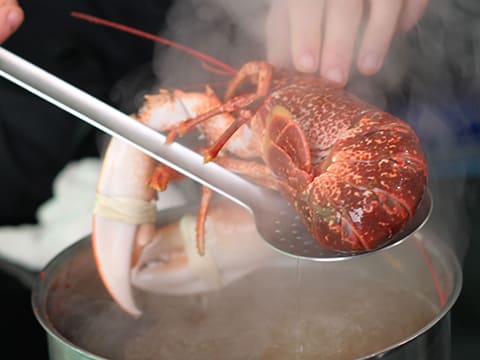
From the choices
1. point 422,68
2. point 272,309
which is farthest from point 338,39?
point 422,68

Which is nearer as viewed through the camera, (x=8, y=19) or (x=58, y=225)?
(x=8, y=19)

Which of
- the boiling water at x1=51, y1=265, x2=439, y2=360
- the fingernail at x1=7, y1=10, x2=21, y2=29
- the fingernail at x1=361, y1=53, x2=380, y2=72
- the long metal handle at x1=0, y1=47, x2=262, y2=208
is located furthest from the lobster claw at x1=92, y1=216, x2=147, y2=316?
the fingernail at x1=361, y1=53, x2=380, y2=72

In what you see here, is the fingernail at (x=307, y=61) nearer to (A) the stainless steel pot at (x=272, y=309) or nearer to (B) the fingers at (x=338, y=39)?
(B) the fingers at (x=338, y=39)

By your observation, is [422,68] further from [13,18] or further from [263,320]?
[13,18]

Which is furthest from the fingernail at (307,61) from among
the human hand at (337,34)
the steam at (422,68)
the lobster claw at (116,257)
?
the lobster claw at (116,257)

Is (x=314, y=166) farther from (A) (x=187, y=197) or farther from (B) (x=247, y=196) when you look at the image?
(A) (x=187, y=197)

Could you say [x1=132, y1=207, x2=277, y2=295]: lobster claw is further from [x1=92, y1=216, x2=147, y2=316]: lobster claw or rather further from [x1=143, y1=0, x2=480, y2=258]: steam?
[x1=143, y1=0, x2=480, y2=258]: steam
